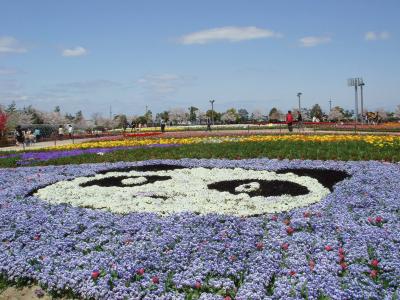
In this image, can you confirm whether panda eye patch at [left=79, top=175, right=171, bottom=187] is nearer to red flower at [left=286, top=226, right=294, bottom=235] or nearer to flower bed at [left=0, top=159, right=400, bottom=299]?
flower bed at [left=0, top=159, right=400, bottom=299]

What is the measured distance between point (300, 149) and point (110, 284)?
11.5m

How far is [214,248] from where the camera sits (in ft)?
18.8

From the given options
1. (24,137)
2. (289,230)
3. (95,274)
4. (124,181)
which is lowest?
(95,274)

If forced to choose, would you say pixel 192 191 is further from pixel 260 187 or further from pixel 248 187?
pixel 260 187

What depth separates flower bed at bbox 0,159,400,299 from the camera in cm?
491

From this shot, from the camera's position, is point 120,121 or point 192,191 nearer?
point 192,191

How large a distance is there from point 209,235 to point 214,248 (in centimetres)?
41

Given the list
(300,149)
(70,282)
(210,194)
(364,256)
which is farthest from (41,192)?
(300,149)

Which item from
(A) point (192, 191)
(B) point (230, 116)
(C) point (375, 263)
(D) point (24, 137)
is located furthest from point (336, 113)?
(C) point (375, 263)

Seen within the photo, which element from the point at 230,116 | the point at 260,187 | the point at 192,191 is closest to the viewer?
the point at 192,191

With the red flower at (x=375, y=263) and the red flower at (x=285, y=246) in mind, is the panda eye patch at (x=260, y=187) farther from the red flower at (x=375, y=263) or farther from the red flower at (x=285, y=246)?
the red flower at (x=375, y=263)

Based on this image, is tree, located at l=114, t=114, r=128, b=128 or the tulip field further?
tree, located at l=114, t=114, r=128, b=128

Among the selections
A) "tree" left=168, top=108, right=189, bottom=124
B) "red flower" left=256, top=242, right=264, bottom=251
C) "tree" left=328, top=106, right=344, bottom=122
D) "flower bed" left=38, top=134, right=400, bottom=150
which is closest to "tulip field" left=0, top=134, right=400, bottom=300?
"red flower" left=256, top=242, right=264, bottom=251

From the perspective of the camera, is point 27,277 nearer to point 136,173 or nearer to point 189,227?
point 189,227
